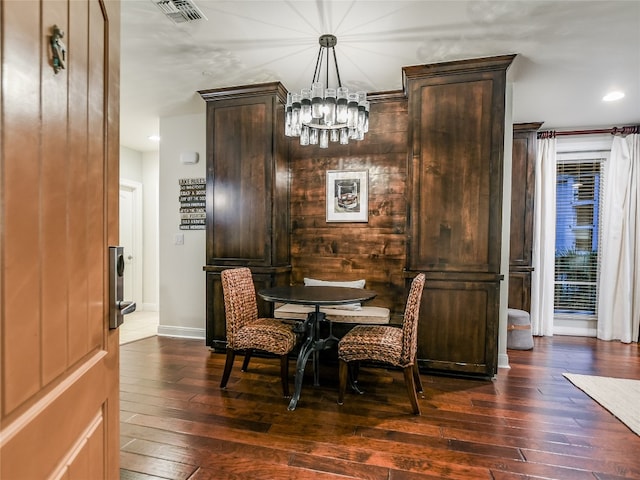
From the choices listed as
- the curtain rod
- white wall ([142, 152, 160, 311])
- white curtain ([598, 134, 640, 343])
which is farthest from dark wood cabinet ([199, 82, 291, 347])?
white curtain ([598, 134, 640, 343])

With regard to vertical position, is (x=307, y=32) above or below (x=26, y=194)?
above

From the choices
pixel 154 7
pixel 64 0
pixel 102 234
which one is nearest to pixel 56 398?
pixel 102 234

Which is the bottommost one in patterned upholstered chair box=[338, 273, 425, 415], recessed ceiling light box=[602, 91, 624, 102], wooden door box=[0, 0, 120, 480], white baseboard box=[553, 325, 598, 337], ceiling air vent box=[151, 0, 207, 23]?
white baseboard box=[553, 325, 598, 337]

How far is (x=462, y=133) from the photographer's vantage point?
10.4 feet

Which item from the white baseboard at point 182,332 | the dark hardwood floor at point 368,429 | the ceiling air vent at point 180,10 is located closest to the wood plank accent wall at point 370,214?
the dark hardwood floor at point 368,429

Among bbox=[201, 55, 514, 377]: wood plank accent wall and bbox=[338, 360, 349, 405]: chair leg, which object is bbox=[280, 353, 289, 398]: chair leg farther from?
bbox=[201, 55, 514, 377]: wood plank accent wall

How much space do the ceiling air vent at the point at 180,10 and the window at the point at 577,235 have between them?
4.75m

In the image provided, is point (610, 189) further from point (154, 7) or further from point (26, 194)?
point (26, 194)

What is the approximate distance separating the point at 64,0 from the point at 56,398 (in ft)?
2.30

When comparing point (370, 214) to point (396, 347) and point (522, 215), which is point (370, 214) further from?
point (522, 215)

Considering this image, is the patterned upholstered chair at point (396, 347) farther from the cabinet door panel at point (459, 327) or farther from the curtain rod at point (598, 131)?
the curtain rod at point (598, 131)

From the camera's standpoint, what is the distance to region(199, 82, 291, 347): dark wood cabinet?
3.71 m

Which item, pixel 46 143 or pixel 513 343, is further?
pixel 513 343

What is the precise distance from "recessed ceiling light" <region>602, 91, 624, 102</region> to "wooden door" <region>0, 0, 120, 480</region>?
15.1ft
